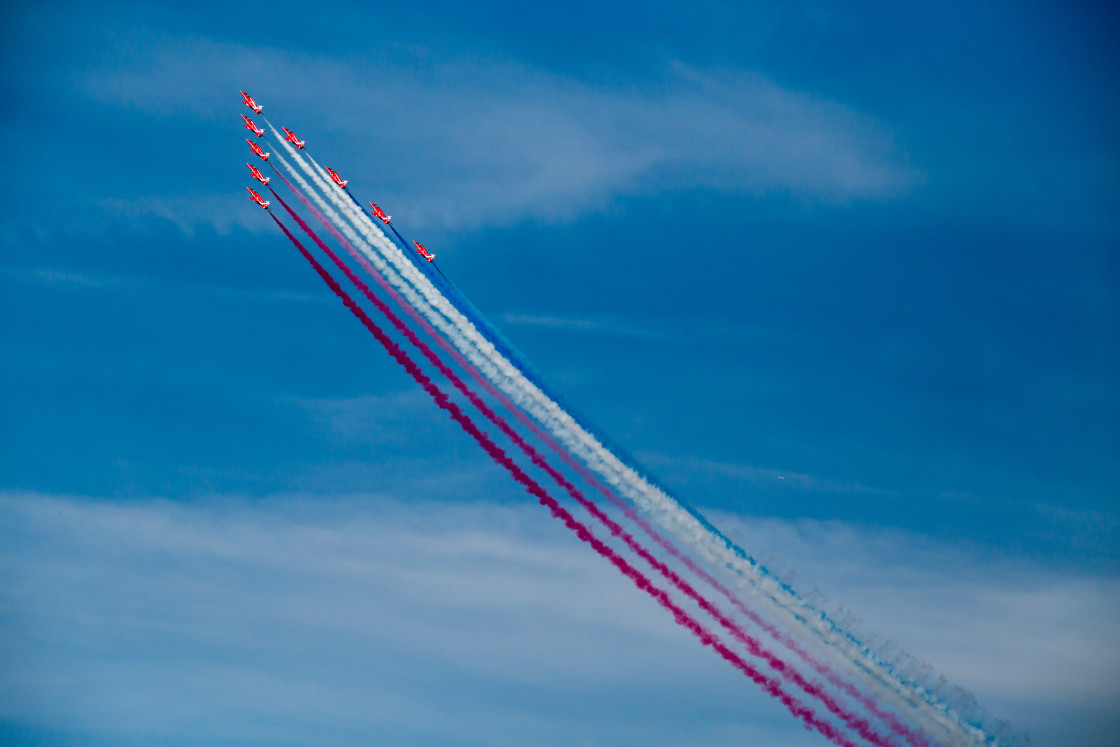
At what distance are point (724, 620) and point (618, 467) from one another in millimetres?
13023

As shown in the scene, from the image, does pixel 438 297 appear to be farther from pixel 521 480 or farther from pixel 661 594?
pixel 661 594

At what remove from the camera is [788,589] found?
5647 cm

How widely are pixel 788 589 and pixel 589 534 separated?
13.5m

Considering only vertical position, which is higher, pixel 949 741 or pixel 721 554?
pixel 721 554

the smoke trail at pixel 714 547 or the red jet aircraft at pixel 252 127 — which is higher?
the red jet aircraft at pixel 252 127

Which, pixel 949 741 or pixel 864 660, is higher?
pixel 864 660

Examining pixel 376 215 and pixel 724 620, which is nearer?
pixel 724 620

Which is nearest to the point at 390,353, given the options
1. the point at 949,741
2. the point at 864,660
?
the point at 864,660

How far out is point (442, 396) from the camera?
59688 mm

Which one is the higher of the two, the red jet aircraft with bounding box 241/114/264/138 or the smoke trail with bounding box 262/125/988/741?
the red jet aircraft with bounding box 241/114/264/138

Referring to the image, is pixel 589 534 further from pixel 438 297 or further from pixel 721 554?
pixel 438 297

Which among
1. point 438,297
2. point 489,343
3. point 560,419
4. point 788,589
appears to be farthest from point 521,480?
point 788,589

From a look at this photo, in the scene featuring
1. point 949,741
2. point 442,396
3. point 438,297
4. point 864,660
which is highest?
point 438,297

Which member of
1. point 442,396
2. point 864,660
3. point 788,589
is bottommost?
point 864,660
